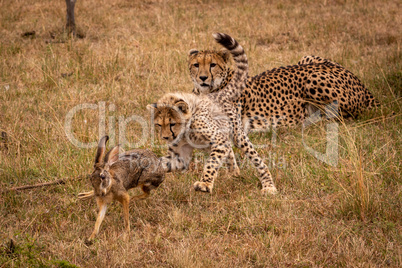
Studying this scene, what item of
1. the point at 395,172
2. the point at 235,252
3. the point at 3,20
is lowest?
the point at 235,252

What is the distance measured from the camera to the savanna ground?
127 inches

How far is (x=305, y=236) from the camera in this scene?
3.37 meters

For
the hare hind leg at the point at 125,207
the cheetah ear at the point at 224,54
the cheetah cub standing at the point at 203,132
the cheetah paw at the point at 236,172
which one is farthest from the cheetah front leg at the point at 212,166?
the cheetah ear at the point at 224,54

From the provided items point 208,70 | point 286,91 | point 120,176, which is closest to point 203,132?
point 120,176

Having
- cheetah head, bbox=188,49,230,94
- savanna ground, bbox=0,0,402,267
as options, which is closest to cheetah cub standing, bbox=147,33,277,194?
savanna ground, bbox=0,0,402,267

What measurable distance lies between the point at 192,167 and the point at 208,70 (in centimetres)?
128

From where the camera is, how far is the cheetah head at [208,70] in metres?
5.45

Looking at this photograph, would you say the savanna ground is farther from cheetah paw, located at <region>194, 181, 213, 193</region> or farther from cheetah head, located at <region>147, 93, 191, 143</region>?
cheetah head, located at <region>147, 93, 191, 143</region>

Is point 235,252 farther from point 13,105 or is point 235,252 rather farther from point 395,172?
point 13,105

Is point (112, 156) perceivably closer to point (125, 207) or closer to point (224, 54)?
point (125, 207)

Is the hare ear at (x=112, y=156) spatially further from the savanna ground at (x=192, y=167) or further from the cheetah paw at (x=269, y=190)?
the cheetah paw at (x=269, y=190)

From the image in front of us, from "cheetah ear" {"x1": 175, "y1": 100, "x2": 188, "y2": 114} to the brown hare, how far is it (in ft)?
1.55

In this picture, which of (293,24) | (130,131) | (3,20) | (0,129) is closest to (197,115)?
(130,131)

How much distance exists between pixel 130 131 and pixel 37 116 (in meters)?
1.15
